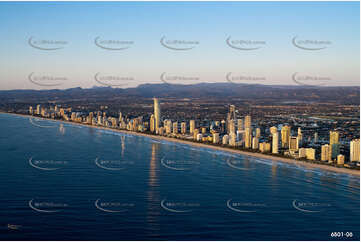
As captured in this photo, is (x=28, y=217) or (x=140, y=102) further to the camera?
(x=140, y=102)

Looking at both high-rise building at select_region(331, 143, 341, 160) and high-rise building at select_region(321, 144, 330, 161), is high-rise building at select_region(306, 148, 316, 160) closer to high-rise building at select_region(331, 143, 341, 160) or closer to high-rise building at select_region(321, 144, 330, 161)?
high-rise building at select_region(321, 144, 330, 161)

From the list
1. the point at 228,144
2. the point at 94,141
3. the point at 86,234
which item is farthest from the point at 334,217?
the point at 94,141

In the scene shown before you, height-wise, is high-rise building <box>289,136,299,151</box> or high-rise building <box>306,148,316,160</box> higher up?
high-rise building <box>289,136,299,151</box>

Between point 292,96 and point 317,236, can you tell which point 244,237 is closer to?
point 317,236

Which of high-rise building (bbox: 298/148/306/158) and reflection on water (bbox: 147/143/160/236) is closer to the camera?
reflection on water (bbox: 147/143/160/236)

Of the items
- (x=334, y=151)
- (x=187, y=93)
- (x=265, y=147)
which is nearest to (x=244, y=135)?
(x=265, y=147)

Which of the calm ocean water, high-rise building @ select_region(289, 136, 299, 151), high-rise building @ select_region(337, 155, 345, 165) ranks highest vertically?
high-rise building @ select_region(289, 136, 299, 151)

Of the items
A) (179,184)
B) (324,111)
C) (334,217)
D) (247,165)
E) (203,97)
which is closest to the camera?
(334,217)

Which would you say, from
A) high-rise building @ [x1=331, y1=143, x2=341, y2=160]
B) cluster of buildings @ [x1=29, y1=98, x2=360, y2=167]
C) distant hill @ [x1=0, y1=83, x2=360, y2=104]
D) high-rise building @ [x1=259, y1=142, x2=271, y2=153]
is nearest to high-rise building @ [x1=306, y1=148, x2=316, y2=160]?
cluster of buildings @ [x1=29, y1=98, x2=360, y2=167]
